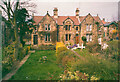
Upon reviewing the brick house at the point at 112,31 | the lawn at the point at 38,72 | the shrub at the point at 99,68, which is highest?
the brick house at the point at 112,31

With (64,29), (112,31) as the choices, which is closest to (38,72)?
(112,31)

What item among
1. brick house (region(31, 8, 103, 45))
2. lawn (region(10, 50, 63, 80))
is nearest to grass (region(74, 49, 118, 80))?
lawn (region(10, 50, 63, 80))

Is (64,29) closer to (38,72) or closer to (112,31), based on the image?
(112,31)

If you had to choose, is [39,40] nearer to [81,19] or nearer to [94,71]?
[81,19]

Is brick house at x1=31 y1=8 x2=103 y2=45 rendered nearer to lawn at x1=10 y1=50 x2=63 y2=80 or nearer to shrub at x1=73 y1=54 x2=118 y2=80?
lawn at x1=10 y1=50 x2=63 y2=80

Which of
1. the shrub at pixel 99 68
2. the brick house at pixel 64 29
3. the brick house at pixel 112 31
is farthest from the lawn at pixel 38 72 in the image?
the brick house at pixel 64 29

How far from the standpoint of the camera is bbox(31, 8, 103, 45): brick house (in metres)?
26.8

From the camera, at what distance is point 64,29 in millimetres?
27875

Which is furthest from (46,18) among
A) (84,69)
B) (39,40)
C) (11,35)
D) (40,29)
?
(84,69)

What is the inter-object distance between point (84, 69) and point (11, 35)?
31.4ft

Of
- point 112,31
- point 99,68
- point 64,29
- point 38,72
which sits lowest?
point 38,72

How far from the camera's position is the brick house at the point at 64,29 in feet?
88.0

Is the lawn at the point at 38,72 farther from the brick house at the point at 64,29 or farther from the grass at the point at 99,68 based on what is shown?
the brick house at the point at 64,29

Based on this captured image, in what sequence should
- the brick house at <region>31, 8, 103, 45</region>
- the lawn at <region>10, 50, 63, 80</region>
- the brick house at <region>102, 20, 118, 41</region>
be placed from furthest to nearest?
the brick house at <region>31, 8, 103, 45</region> < the brick house at <region>102, 20, 118, 41</region> < the lawn at <region>10, 50, 63, 80</region>
